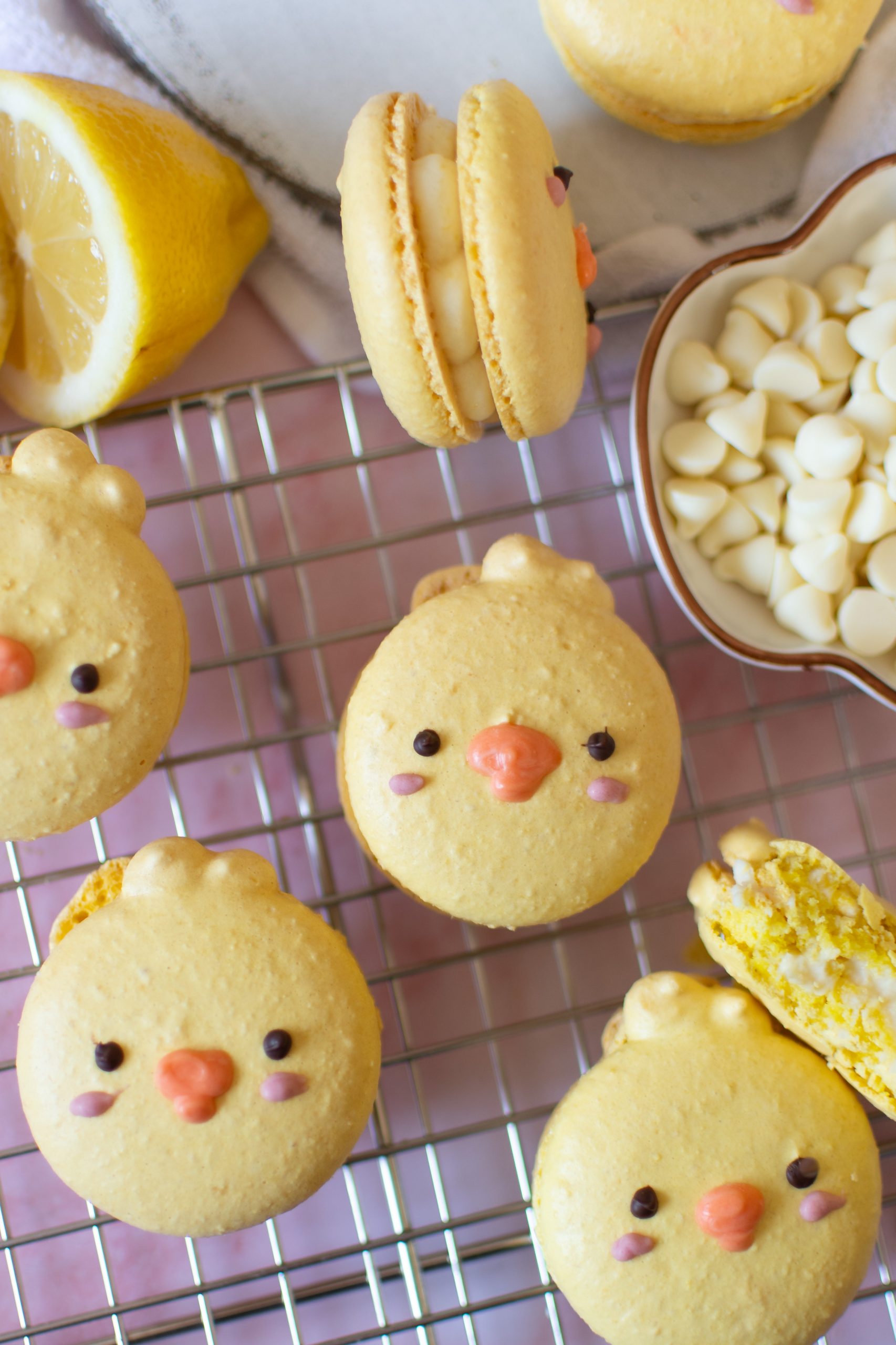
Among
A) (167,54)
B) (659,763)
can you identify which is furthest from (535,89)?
(659,763)

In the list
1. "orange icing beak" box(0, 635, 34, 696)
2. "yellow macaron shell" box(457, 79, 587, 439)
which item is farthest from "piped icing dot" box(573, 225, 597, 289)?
"orange icing beak" box(0, 635, 34, 696)

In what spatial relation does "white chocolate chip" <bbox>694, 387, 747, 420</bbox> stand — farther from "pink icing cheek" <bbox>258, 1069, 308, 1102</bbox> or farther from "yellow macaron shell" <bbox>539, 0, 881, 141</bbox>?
"pink icing cheek" <bbox>258, 1069, 308, 1102</bbox>

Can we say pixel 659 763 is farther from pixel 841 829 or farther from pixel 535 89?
pixel 535 89

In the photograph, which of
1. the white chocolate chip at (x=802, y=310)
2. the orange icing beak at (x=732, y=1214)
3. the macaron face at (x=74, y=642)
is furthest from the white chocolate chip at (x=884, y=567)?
the macaron face at (x=74, y=642)

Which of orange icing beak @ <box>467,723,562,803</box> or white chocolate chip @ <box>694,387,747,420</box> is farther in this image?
white chocolate chip @ <box>694,387,747,420</box>

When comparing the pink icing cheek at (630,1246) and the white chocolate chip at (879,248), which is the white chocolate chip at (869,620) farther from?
the pink icing cheek at (630,1246)

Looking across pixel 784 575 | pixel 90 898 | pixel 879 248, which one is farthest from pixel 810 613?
pixel 90 898

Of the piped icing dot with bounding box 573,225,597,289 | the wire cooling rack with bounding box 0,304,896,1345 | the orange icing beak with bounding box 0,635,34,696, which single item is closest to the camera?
the orange icing beak with bounding box 0,635,34,696
